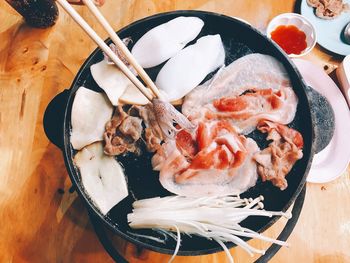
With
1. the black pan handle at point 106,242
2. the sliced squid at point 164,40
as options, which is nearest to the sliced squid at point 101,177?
Result: the black pan handle at point 106,242

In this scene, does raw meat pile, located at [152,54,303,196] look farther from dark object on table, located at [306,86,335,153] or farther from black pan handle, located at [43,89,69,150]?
black pan handle, located at [43,89,69,150]

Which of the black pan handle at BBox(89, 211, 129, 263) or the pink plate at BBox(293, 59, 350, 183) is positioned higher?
the black pan handle at BBox(89, 211, 129, 263)

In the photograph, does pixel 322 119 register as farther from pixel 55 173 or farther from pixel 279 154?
pixel 55 173

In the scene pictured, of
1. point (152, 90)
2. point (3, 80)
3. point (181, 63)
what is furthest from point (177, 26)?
point (3, 80)

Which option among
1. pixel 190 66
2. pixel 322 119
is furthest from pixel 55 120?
pixel 322 119

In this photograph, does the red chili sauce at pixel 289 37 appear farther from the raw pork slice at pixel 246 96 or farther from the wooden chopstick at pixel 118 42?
the wooden chopstick at pixel 118 42

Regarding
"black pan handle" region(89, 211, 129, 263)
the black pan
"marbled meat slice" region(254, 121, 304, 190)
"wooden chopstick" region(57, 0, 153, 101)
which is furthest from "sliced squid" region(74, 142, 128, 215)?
"marbled meat slice" region(254, 121, 304, 190)
